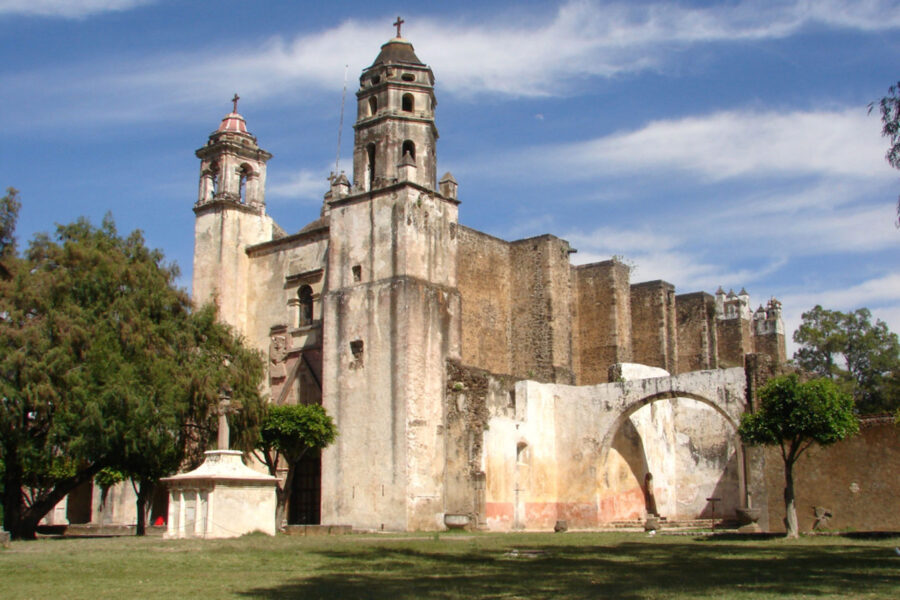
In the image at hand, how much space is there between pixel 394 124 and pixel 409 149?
79cm

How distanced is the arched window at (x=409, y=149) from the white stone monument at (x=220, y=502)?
1075 centimetres

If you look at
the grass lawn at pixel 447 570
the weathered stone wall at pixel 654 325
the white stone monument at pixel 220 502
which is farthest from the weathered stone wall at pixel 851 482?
the weathered stone wall at pixel 654 325

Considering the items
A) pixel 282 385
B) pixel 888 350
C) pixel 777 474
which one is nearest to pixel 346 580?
pixel 777 474

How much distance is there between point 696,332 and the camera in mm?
34625

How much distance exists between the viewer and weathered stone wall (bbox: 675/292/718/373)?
113 ft

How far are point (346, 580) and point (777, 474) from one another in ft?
46.3

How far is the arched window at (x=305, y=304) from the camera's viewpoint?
27.7 meters

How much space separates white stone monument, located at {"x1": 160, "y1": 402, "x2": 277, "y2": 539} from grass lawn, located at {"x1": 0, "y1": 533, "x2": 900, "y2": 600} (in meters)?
0.78

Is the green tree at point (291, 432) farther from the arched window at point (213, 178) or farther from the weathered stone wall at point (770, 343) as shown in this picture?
the weathered stone wall at point (770, 343)

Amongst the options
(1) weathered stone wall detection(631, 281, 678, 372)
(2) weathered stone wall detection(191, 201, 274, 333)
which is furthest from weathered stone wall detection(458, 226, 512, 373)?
(2) weathered stone wall detection(191, 201, 274, 333)

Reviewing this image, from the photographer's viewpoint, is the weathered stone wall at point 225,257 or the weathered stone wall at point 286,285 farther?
the weathered stone wall at point 225,257

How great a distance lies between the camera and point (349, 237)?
24.9 metres

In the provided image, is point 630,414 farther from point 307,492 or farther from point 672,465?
point 307,492

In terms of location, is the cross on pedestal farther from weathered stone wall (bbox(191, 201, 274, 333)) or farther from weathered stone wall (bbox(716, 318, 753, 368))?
weathered stone wall (bbox(716, 318, 753, 368))
